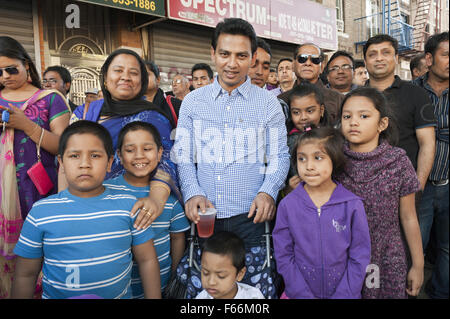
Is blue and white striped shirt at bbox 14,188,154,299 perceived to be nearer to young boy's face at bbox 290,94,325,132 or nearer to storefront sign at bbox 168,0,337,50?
young boy's face at bbox 290,94,325,132

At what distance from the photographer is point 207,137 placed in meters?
2.03

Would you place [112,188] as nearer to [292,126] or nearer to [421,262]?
A: [292,126]

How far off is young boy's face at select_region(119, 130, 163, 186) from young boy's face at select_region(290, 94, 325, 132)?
107cm

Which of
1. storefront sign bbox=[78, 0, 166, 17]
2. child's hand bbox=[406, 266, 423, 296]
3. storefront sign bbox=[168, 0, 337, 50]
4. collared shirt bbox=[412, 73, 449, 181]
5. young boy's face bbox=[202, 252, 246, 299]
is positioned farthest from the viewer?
storefront sign bbox=[168, 0, 337, 50]

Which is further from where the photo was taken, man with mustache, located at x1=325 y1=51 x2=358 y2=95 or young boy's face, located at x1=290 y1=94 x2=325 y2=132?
man with mustache, located at x1=325 y1=51 x2=358 y2=95

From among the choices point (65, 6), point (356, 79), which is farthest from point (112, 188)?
point (65, 6)

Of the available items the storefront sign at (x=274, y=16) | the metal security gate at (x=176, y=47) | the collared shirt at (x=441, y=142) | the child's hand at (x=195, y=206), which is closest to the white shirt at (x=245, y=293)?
the child's hand at (x=195, y=206)

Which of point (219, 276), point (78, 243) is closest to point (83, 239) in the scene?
point (78, 243)

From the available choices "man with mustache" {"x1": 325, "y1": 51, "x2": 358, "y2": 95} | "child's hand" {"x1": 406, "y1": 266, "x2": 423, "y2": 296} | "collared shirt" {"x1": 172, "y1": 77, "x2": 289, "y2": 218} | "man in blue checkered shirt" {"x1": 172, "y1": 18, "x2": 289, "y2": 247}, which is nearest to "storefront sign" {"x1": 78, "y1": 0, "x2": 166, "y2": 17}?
"man with mustache" {"x1": 325, "y1": 51, "x2": 358, "y2": 95}

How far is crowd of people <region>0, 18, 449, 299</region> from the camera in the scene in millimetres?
1631

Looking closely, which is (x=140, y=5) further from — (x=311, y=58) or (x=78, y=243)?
A: (x=78, y=243)

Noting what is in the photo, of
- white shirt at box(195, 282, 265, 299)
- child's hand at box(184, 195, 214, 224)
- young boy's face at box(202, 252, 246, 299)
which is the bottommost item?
white shirt at box(195, 282, 265, 299)
